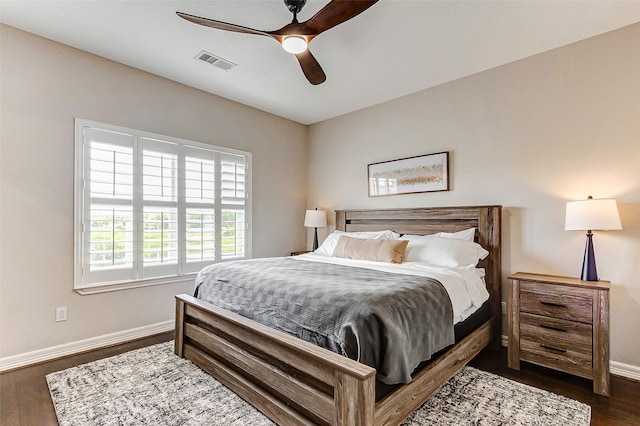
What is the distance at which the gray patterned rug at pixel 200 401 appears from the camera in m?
1.86

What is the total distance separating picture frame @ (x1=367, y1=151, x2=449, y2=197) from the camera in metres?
3.52

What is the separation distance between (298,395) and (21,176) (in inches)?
112

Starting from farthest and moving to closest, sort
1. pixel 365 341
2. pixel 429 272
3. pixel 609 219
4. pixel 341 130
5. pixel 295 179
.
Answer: pixel 295 179 < pixel 341 130 < pixel 429 272 < pixel 609 219 < pixel 365 341

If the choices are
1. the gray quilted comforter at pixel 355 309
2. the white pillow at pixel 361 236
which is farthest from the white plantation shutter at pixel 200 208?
the white pillow at pixel 361 236

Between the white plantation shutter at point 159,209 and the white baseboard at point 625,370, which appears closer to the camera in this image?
the white baseboard at point 625,370

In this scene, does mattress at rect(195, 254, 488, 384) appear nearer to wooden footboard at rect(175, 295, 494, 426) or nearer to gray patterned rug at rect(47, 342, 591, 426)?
wooden footboard at rect(175, 295, 494, 426)

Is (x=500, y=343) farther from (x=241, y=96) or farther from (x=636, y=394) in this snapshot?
(x=241, y=96)

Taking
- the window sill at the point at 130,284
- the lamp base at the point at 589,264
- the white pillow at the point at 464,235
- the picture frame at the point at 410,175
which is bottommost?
the window sill at the point at 130,284

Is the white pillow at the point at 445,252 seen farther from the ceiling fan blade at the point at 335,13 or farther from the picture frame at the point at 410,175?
the ceiling fan blade at the point at 335,13

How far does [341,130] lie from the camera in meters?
4.60

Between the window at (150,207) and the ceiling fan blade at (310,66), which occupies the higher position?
the ceiling fan blade at (310,66)

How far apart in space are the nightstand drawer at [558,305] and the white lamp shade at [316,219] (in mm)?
2595

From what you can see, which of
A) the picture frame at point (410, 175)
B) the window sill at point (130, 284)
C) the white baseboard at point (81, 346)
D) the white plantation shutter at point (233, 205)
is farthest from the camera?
the white plantation shutter at point (233, 205)

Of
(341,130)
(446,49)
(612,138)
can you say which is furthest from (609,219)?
(341,130)
